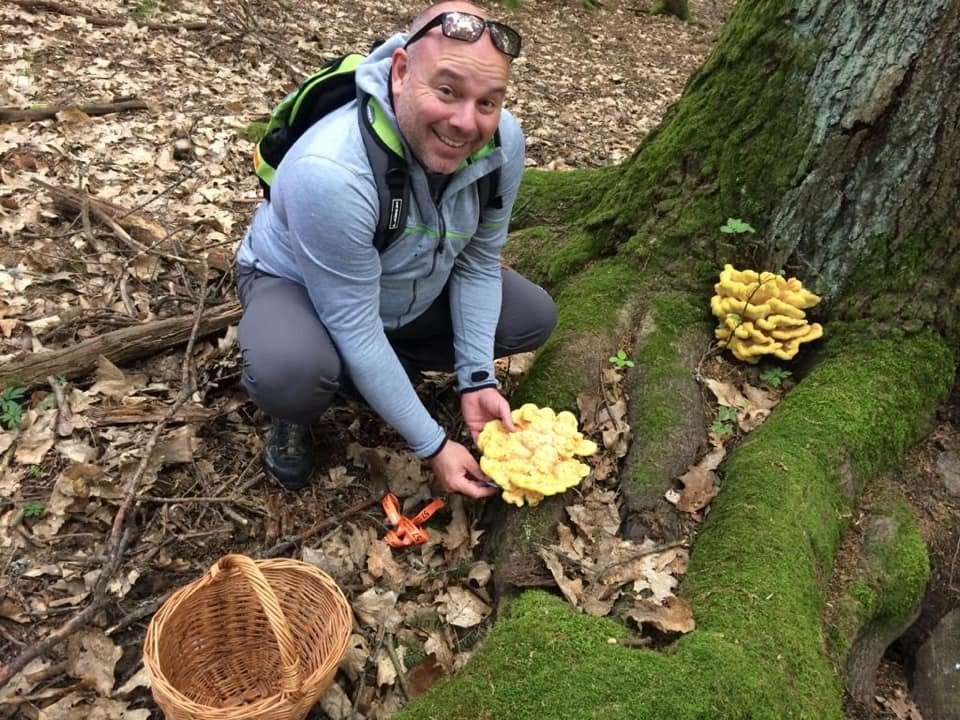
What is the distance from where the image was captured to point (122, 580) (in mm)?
3271

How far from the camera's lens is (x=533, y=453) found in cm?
327

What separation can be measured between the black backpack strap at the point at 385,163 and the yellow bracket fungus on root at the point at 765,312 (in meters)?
2.04

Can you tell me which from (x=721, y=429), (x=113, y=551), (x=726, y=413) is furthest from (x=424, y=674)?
(x=726, y=413)

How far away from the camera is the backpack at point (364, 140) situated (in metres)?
2.77

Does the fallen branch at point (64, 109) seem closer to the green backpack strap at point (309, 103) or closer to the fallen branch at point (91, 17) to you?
the fallen branch at point (91, 17)

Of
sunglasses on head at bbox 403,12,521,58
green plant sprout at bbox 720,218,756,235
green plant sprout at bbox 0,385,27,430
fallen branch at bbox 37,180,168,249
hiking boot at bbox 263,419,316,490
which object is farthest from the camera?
fallen branch at bbox 37,180,168,249

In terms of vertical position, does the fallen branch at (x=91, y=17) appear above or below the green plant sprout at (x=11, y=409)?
above

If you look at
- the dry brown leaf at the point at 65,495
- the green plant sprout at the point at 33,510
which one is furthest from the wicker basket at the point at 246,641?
the green plant sprout at the point at 33,510

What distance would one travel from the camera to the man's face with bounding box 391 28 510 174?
2541 mm

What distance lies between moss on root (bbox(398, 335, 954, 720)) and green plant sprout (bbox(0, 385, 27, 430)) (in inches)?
109

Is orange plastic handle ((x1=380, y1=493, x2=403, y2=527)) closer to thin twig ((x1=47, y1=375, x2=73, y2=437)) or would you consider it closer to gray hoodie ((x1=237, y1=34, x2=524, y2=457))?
gray hoodie ((x1=237, y1=34, x2=524, y2=457))

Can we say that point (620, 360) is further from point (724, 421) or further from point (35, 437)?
point (35, 437)

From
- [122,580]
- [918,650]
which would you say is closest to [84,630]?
[122,580]

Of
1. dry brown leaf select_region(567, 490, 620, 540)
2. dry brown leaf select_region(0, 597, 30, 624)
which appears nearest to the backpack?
dry brown leaf select_region(567, 490, 620, 540)
